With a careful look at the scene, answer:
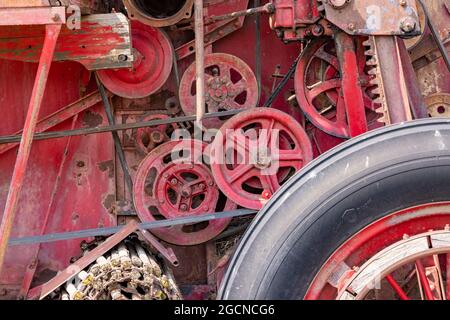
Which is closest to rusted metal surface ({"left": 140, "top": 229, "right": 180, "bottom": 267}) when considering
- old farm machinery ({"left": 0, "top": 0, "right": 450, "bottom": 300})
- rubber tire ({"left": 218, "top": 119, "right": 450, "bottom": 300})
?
old farm machinery ({"left": 0, "top": 0, "right": 450, "bottom": 300})

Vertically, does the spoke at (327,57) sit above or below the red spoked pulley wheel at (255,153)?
above

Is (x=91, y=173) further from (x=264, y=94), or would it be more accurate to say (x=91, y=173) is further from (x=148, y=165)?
(x=264, y=94)

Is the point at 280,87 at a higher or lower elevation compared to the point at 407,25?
higher

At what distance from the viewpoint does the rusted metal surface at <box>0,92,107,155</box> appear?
3.01m

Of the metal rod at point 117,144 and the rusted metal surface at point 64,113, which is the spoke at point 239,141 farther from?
the rusted metal surface at point 64,113

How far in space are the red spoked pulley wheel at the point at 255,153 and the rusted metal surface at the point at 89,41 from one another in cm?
46

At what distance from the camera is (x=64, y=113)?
303cm

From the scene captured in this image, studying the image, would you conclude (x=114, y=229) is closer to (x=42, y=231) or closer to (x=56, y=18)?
(x=42, y=231)

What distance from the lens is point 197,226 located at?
10.2ft

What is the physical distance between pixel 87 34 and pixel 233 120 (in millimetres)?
604

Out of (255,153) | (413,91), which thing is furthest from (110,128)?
(413,91)

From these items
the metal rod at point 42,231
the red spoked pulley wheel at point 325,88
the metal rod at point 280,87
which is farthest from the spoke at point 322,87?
the metal rod at point 42,231

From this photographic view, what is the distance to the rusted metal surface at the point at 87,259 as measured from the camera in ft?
9.04

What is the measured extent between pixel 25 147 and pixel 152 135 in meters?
0.69
